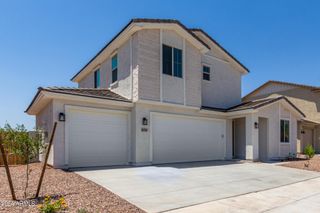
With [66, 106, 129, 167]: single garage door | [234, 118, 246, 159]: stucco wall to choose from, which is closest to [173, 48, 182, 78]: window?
[66, 106, 129, 167]: single garage door

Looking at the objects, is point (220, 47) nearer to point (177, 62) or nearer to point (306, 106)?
point (177, 62)

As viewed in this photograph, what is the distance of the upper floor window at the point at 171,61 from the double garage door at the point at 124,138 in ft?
7.92

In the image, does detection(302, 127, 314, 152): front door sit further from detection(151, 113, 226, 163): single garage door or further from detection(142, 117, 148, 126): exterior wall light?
detection(142, 117, 148, 126): exterior wall light

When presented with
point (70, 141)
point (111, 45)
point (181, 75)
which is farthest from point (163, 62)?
point (70, 141)

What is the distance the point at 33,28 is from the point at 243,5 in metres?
11.5

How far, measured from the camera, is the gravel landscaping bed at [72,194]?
17.1 ft

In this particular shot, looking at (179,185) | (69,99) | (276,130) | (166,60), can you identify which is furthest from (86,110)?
(276,130)

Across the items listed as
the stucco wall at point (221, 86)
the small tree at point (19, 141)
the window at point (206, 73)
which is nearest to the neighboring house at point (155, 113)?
the window at point (206, 73)

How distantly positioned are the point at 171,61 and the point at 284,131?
32.3 feet

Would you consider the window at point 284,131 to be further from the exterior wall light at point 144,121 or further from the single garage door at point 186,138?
the exterior wall light at point 144,121

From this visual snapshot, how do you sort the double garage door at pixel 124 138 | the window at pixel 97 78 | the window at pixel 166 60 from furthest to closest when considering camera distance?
the window at pixel 97 78, the window at pixel 166 60, the double garage door at pixel 124 138

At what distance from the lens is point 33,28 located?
12.4 meters

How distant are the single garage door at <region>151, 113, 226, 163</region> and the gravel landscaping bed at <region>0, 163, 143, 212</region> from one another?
18.1 ft

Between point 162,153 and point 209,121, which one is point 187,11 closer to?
point 209,121
